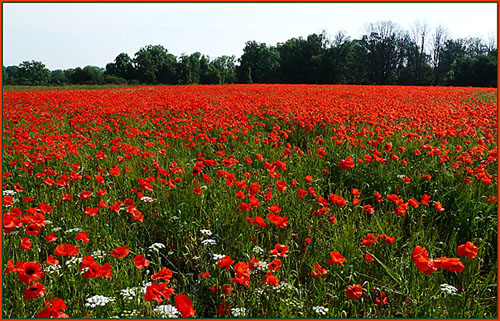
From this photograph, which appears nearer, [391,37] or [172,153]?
[172,153]

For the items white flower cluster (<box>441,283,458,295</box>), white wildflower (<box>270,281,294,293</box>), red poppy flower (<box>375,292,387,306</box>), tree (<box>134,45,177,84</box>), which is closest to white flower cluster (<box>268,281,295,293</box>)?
white wildflower (<box>270,281,294,293</box>)

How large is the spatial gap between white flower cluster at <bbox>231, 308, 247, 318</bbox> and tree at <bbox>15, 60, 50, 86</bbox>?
81.9 meters

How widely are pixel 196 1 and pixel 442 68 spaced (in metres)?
57.0

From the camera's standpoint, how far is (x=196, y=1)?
9.09 feet

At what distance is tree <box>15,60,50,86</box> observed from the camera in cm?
7512

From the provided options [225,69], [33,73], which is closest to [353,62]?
[225,69]

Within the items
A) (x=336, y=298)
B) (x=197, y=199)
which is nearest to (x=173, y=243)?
(x=197, y=199)

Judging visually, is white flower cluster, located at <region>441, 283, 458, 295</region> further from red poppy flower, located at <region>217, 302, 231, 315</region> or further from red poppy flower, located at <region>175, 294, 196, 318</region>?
red poppy flower, located at <region>175, 294, 196, 318</region>

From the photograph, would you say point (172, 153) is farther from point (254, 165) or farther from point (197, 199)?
point (197, 199)

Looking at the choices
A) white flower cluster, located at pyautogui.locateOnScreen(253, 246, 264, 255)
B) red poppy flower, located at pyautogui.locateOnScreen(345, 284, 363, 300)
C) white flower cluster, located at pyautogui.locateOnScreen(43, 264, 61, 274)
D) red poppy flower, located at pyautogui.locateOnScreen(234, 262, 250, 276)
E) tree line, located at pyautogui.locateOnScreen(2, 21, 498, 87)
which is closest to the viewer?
red poppy flower, located at pyautogui.locateOnScreen(234, 262, 250, 276)

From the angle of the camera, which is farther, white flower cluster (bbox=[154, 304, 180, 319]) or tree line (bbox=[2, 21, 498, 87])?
tree line (bbox=[2, 21, 498, 87])

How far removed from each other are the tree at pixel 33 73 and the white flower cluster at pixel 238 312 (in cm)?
8193

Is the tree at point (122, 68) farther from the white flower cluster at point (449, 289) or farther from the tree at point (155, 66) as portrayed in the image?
the white flower cluster at point (449, 289)

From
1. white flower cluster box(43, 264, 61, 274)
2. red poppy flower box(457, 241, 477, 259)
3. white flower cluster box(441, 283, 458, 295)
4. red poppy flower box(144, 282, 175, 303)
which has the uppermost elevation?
red poppy flower box(457, 241, 477, 259)
